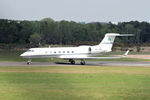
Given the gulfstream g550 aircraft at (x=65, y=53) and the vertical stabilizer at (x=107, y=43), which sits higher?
the vertical stabilizer at (x=107, y=43)

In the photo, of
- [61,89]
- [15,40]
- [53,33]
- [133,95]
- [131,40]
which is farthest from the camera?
[131,40]

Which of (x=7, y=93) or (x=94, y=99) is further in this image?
(x=7, y=93)

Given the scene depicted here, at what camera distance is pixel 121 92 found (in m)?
20.4

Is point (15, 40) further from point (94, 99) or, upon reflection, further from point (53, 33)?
point (94, 99)

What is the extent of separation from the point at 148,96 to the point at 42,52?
113 ft

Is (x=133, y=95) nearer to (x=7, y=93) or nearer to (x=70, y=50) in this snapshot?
(x=7, y=93)

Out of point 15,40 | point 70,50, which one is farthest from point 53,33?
point 70,50

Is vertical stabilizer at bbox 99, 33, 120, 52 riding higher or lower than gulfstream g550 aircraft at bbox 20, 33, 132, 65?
higher

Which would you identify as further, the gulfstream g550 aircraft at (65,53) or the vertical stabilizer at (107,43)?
the vertical stabilizer at (107,43)

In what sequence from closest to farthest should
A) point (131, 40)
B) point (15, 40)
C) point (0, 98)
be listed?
1. point (0, 98)
2. point (15, 40)
3. point (131, 40)

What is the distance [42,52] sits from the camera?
5228 centimetres

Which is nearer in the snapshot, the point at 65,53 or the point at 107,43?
the point at 65,53

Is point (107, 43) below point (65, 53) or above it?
above

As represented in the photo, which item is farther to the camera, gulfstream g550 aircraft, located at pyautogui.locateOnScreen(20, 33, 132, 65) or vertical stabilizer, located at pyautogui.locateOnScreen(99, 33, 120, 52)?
vertical stabilizer, located at pyautogui.locateOnScreen(99, 33, 120, 52)
